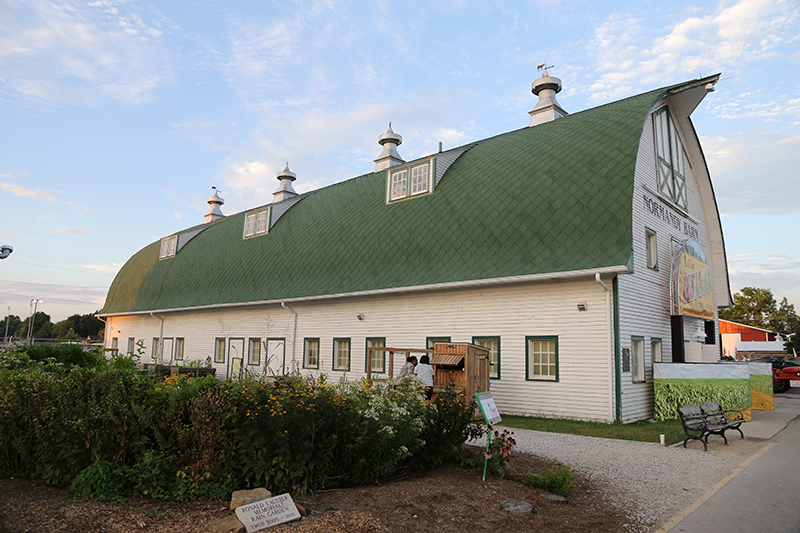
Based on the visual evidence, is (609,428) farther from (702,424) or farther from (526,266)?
(526,266)

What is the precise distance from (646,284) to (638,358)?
7.19 ft

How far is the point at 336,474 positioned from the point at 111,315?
3373 centimetres

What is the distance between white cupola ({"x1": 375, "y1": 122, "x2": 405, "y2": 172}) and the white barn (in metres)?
3.24

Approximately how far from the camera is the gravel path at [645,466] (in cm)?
702

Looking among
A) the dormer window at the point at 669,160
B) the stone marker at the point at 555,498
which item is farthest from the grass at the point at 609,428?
the dormer window at the point at 669,160

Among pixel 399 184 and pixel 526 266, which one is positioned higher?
pixel 399 184

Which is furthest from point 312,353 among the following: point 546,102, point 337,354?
point 546,102

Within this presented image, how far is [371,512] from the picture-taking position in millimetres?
5914

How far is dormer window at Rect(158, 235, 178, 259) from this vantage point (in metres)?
34.2

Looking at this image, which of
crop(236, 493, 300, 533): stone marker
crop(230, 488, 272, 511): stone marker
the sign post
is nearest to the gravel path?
the sign post

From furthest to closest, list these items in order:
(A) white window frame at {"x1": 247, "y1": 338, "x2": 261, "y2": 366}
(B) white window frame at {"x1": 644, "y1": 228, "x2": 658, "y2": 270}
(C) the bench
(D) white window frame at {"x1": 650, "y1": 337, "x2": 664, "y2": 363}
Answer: (A) white window frame at {"x1": 247, "y1": 338, "x2": 261, "y2": 366} < (B) white window frame at {"x1": 644, "y1": 228, "x2": 658, "y2": 270} < (D) white window frame at {"x1": 650, "y1": 337, "x2": 664, "y2": 363} < (C) the bench

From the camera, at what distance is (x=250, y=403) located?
21.7 feet

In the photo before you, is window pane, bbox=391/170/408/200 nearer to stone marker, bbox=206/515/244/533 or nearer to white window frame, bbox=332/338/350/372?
white window frame, bbox=332/338/350/372

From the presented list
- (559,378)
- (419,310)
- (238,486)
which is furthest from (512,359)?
(238,486)
